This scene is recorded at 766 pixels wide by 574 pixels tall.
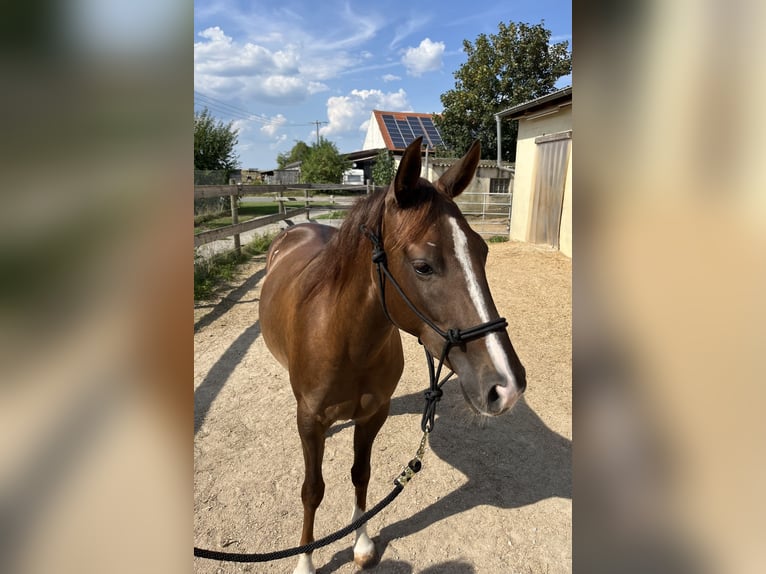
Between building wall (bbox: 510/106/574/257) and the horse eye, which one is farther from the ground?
building wall (bbox: 510/106/574/257)

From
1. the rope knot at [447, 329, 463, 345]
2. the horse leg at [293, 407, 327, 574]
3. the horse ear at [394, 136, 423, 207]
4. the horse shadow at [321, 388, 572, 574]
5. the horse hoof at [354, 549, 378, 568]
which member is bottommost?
the horse hoof at [354, 549, 378, 568]

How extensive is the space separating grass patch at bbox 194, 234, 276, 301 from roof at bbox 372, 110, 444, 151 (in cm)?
1823

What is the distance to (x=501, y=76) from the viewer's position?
22125 mm

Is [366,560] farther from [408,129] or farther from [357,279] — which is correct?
[408,129]

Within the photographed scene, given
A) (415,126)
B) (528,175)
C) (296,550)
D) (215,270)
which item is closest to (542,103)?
(528,175)

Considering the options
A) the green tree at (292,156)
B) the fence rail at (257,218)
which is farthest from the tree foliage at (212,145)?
the green tree at (292,156)

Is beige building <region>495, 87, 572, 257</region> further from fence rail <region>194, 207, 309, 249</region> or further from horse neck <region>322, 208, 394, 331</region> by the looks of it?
horse neck <region>322, 208, 394, 331</region>

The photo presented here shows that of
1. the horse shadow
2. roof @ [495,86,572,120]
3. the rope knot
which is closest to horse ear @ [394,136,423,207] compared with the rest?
the rope knot

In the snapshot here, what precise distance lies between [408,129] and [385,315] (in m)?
29.2

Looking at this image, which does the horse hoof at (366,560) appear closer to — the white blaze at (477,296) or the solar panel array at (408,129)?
the white blaze at (477,296)

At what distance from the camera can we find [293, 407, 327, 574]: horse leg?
212 cm
